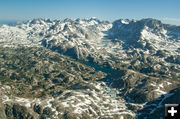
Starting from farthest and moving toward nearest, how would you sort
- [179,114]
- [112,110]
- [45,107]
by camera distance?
1. [112,110]
2. [45,107]
3. [179,114]

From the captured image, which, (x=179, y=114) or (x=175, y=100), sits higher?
(x=179, y=114)

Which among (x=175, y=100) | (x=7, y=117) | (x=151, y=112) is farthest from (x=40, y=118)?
(x=175, y=100)

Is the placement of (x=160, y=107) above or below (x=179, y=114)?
below

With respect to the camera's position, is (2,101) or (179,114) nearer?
(179,114)

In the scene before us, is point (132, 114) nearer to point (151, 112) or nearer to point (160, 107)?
point (151, 112)

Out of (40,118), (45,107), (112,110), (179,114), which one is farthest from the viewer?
(112,110)

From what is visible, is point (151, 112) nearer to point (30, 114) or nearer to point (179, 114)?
point (30, 114)

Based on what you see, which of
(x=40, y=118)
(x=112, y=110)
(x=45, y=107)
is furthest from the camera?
(x=112, y=110)

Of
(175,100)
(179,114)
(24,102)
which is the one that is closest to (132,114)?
(175,100)

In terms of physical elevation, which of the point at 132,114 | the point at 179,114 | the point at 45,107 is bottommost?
the point at 132,114
